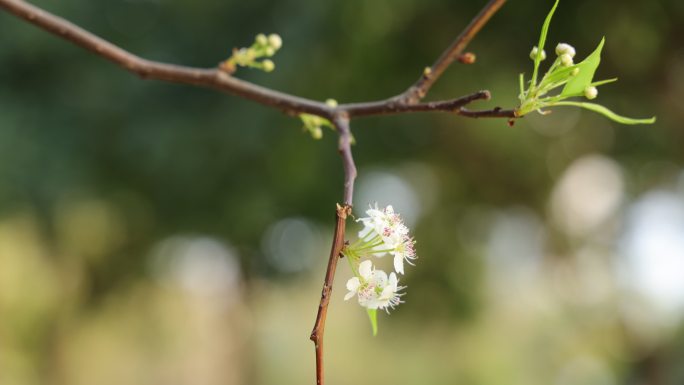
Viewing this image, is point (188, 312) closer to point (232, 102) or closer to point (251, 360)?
point (251, 360)

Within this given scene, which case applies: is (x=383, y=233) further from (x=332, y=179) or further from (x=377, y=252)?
(x=332, y=179)

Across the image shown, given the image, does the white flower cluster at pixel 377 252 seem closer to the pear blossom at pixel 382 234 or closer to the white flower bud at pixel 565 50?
the pear blossom at pixel 382 234

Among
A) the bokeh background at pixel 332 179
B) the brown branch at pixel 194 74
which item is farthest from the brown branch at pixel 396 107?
the bokeh background at pixel 332 179

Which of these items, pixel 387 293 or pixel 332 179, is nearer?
pixel 387 293

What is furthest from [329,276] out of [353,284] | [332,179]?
[332,179]

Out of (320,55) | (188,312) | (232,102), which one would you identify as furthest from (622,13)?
(188,312)

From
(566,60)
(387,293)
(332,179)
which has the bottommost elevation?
(387,293)

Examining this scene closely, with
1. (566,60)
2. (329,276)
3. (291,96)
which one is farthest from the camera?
(291,96)
